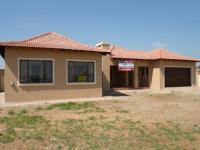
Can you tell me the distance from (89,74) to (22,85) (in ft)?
17.8

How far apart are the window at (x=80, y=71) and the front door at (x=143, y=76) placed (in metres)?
11.4

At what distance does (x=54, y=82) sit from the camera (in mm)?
18375

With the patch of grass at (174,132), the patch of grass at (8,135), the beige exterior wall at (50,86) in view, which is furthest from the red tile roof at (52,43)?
the patch of grass at (174,132)

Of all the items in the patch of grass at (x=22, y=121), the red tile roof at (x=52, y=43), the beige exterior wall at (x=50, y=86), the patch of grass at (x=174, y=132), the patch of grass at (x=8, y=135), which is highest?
the red tile roof at (x=52, y=43)

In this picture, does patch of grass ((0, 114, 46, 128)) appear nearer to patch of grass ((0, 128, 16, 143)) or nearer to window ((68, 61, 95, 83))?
patch of grass ((0, 128, 16, 143))

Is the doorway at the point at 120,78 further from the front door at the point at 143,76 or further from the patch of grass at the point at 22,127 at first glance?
the patch of grass at the point at 22,127

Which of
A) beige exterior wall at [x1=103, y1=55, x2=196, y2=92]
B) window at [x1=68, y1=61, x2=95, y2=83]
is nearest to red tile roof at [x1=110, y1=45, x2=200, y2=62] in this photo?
beige exterior wall at [x1=103, y1=55, x2=196, y2=92]

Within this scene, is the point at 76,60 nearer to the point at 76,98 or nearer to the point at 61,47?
the point at 61,47

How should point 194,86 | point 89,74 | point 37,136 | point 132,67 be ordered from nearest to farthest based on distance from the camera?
point 37,136 < point 89,74 < point 132,67 < point 194,86

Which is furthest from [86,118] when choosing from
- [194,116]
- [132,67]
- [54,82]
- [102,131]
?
[132,67]

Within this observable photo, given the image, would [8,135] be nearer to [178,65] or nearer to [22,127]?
Result: [22,127]

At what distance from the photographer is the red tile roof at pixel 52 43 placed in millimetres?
17284

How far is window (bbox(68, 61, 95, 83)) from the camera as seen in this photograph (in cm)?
1919

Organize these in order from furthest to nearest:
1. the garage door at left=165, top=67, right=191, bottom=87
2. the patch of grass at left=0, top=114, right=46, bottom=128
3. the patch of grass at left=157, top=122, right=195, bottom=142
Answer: the garage door at left=165, top=67, right=191, bottom=87, the patch of grass at left=0, top=114, right=46, bottom=128, the patch of grass at left=157, top=122, right=195, bottom=142
